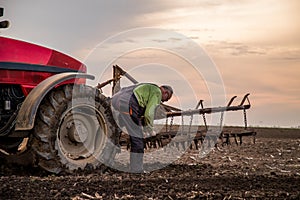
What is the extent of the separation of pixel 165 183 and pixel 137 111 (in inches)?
103

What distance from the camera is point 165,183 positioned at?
28.0 feet

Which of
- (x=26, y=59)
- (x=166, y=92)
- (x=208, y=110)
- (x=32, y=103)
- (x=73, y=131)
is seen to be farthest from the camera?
(x=208, y=110)

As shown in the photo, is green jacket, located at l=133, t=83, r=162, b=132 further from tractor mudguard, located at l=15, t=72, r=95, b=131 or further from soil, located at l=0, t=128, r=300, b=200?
tractor mudguard, located at l=15, t=72, r=95, b=131

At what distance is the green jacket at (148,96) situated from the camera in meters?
10.8

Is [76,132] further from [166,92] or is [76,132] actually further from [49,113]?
[166,92]

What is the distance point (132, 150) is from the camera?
10.6 meters

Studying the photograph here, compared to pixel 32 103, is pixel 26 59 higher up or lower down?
higher up

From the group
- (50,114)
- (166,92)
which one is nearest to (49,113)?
(50,114)

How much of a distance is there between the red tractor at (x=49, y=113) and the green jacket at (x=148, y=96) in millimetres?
811

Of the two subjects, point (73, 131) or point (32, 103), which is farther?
point (73, 131)

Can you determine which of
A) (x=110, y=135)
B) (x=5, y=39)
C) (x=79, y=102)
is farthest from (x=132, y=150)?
(x=5, y=39)

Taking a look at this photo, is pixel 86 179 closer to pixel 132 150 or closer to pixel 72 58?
pixel 132 150

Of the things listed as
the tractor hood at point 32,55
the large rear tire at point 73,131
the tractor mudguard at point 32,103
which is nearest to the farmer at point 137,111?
the large rear tire at point 73,131

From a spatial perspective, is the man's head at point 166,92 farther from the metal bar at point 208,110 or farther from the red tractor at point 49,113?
the red tractor at point 49,113
